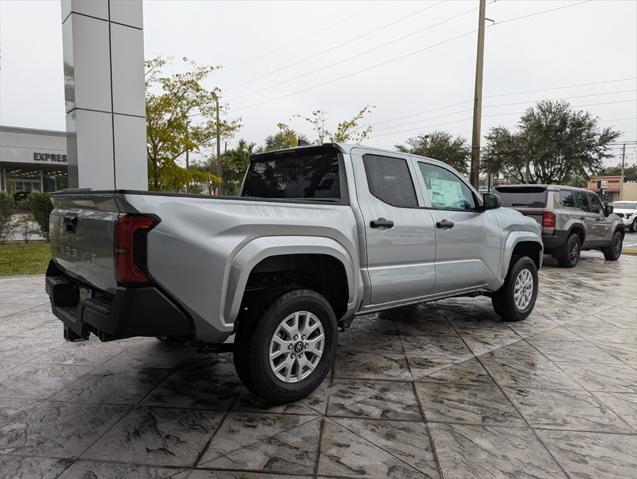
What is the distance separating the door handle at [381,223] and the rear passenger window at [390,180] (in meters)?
0.23

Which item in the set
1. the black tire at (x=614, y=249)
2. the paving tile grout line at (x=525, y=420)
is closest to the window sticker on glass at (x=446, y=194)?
the paving tile grout line at (x=525, y=420)

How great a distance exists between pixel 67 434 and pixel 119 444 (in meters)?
0.39

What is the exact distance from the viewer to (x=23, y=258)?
36.2 feet

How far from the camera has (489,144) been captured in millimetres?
35438

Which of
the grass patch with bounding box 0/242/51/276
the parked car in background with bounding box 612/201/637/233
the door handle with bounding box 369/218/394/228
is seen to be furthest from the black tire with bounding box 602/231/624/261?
the grass patch with bounding box 0/242/51/276

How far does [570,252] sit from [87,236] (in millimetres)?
10938

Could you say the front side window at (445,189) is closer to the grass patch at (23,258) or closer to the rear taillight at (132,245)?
the rear taillight at (132,245)

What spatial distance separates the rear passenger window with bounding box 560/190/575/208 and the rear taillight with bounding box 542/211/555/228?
0.50 m

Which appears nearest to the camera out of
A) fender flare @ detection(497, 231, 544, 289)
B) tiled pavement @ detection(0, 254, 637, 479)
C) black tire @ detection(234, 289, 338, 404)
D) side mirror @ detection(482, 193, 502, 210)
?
tiled pavement @ detection(0, 254, 637, 479)

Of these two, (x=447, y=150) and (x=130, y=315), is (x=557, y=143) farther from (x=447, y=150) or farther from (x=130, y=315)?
(x=130, y=315)

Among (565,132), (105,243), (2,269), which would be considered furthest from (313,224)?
(565,132)

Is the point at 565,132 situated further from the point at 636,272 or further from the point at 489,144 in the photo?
the point at 636,272

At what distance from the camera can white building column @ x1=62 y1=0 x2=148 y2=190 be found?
7492 millimetres

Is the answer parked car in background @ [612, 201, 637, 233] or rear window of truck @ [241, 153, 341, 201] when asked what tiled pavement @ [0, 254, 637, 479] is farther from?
parked car in background @ [612, 201, 637, 233]
